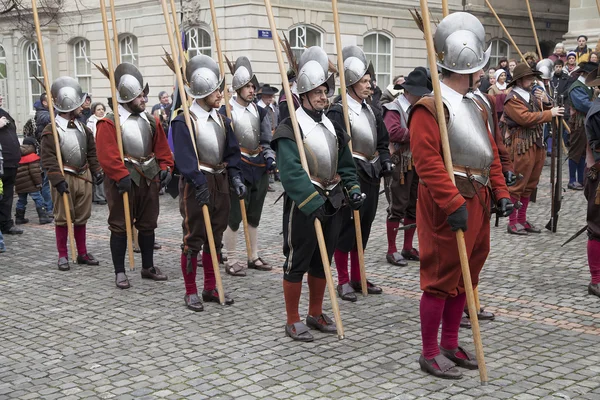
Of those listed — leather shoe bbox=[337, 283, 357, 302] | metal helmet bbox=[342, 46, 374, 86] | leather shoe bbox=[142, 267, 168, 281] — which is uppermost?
metal helmet bbox=[342, 46, 374, 86]

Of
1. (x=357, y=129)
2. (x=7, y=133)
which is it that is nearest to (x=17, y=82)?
(x=7, y=133)

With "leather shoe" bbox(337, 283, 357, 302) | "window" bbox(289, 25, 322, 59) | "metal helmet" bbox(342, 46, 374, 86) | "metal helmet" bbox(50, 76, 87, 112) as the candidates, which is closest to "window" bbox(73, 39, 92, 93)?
"window" bbox(289, 25, 322, 59)

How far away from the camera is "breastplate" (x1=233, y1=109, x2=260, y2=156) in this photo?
319 inches

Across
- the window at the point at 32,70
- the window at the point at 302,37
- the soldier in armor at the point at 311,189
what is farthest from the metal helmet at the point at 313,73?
the window at the point at 32,70

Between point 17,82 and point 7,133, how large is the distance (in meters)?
19.2

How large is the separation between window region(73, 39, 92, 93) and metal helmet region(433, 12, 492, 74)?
23.0 metres

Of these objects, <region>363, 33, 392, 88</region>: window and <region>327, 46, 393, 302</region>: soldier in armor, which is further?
<region>363, 33, 392, 88</region>: window

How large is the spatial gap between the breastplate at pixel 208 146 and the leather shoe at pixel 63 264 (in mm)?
2343

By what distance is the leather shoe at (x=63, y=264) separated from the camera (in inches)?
324

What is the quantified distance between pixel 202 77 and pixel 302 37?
16115 millimetres

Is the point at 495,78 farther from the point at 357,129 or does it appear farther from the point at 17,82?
the point at 17,82

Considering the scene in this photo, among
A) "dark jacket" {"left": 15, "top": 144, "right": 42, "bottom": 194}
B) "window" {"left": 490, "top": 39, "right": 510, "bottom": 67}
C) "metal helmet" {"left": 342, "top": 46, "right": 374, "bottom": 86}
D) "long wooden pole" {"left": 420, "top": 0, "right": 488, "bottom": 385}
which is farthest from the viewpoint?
"window" {"left": 490, "top": 39, "right": 510, "bottom": 67}

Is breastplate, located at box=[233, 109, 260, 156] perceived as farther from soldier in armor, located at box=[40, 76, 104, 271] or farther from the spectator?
the spectator

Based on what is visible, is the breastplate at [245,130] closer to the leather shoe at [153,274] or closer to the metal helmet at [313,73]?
the leather shoe at [153,274]
